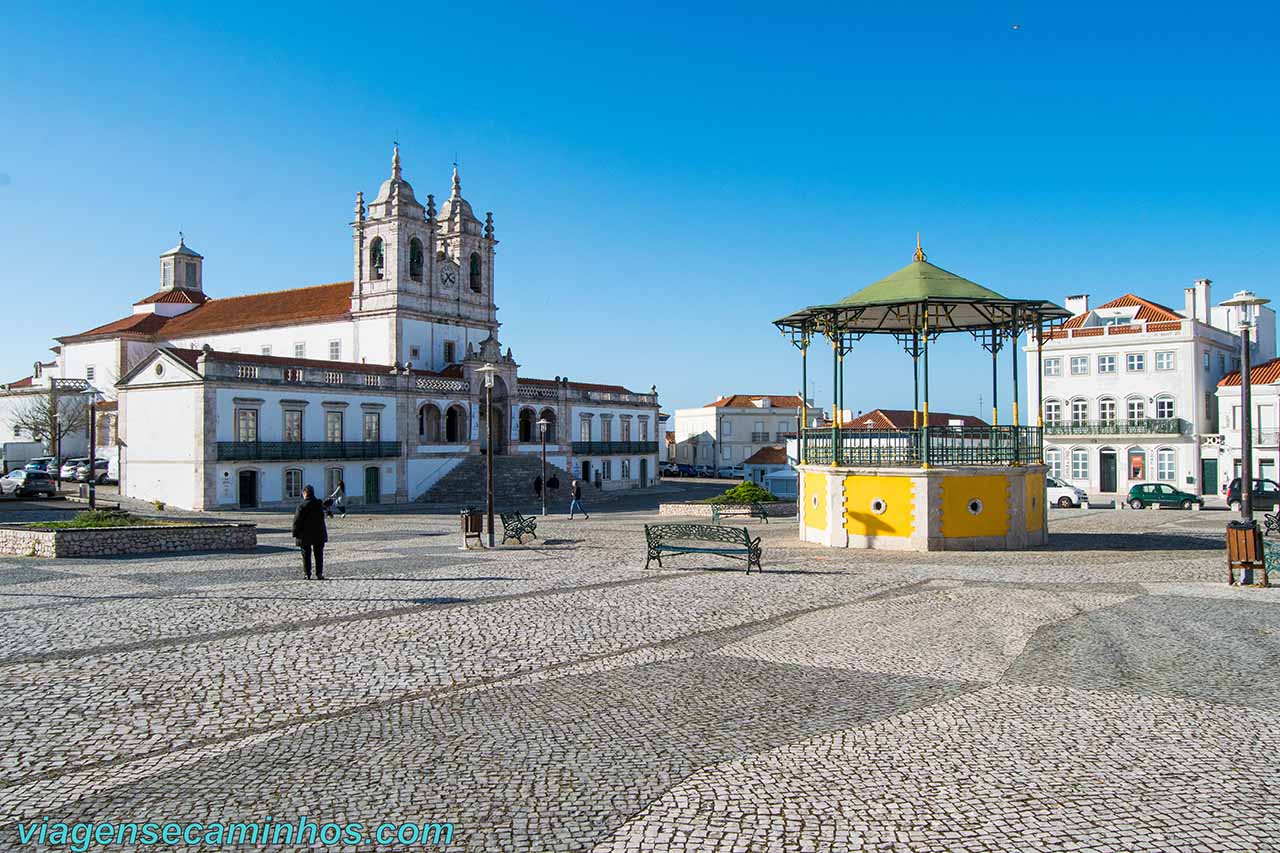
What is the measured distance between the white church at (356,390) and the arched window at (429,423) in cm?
12

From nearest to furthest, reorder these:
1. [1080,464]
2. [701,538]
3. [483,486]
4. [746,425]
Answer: [701,538] → [483,486] → [1080,464] → [746,425]

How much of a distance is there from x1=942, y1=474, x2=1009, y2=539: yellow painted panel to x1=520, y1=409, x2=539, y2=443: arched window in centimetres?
3663

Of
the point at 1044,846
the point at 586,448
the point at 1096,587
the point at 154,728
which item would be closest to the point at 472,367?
the point at 586,448

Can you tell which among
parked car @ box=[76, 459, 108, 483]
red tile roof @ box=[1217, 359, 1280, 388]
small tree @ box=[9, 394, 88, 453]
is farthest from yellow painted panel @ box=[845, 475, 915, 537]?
small tree @ box=[9, 394, 88, 453]

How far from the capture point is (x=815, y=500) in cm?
2183

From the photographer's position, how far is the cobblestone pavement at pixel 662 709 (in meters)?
5.99

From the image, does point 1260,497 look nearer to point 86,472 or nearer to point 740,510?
point 740,510

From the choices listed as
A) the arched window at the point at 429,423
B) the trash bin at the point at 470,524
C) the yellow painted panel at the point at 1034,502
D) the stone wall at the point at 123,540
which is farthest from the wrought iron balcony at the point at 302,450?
the yellow painted panel at the point at 1034,502

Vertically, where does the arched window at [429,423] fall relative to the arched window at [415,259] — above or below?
below

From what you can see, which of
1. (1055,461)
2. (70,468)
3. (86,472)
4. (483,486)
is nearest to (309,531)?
(483,486)

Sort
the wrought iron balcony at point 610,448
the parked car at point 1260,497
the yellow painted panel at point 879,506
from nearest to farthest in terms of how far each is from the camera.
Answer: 1. the yellow painted panel at point 879,506
2. the parked car at point 1260,497
3. the wrought iron balcony at point 610,448

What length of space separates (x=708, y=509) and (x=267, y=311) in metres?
36.4

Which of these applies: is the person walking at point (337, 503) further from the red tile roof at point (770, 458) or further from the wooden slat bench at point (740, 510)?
the red tile roof at point (770, 458)

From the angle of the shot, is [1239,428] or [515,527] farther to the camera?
[1239,428]
